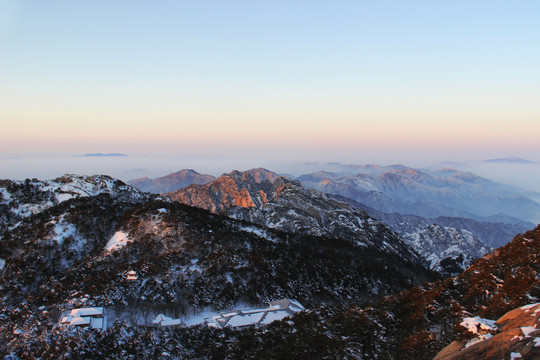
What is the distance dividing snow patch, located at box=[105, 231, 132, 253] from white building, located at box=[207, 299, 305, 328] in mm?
37374

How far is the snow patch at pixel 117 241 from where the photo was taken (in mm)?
92875

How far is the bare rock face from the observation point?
22969 mm

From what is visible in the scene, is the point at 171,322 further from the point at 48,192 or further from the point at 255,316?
the point at 48,192

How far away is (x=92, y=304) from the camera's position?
63.8m

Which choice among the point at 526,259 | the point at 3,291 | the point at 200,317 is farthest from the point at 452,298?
the point at 3,291

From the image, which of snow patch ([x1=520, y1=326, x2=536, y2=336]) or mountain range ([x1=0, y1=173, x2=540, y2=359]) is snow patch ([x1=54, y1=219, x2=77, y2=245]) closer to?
mountain range ([x1=0, y1=173, x2=540, y2=359])

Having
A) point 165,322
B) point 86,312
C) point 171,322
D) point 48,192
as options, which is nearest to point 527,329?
point 171,322

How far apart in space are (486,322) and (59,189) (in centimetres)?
13014

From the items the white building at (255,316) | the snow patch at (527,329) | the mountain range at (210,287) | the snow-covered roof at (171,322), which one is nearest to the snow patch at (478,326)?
the mountain range at (210,287)

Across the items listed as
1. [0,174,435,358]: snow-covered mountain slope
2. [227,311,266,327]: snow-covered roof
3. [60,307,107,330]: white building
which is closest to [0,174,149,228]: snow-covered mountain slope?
[0,174,435,358]: snow-covered mountain slope

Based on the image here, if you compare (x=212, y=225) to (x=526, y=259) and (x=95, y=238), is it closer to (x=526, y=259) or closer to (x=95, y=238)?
(x=95, y=238)

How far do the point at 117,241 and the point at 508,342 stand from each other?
89605mm

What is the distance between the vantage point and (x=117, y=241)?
3782 inches

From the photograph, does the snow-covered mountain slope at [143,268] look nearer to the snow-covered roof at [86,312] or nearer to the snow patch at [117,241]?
the snow patch at [117,241]
